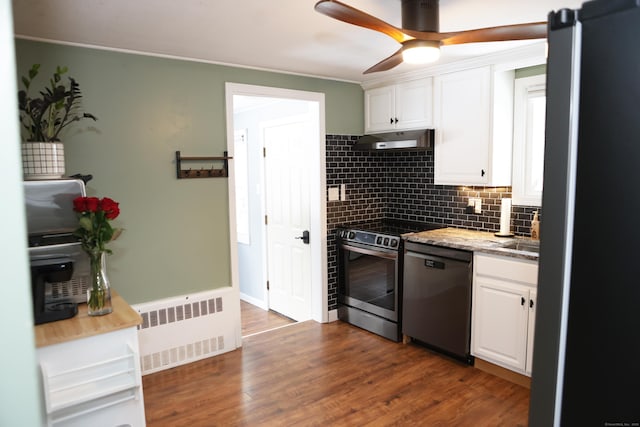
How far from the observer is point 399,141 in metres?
3.73

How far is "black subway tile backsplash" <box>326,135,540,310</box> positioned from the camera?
12.8ft

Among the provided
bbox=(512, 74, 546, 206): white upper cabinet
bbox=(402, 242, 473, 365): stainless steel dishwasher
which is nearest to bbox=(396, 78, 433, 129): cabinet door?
bbox=(512, 74, 546, 206): white upper cabinet

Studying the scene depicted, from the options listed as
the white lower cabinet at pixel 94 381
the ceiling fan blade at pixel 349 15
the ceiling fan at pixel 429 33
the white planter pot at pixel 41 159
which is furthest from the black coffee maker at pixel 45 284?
the ceiling fan at pixel 429 33

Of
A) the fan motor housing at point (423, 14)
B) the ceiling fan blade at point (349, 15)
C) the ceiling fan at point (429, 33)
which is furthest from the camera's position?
the fan motor housing at point (423, 14)

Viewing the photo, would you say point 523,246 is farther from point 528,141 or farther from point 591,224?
point 591,224

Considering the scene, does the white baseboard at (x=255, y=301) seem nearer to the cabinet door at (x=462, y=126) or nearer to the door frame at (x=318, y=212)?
the door frame at (x=318, y=212)

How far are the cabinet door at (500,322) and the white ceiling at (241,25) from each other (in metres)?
1.73

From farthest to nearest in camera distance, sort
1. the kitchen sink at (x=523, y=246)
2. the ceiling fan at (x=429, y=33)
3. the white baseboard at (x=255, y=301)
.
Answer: the white baseboard at (x=255, y=301) < the kitchen sink at (x=523, y=246) < the ceiling fan at (x=429, y=33)

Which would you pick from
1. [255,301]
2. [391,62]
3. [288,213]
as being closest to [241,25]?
[391,62]

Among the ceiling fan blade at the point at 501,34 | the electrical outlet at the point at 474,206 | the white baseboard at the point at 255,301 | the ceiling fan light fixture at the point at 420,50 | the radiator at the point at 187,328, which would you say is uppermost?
the ceiling fan blade at the point at 501,34

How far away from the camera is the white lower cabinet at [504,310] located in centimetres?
283

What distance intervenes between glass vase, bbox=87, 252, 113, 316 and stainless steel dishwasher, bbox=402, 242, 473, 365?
2.26 m

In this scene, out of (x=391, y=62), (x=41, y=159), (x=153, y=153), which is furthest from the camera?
(x=153, y=153)

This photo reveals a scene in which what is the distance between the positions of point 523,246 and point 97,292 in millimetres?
2881
